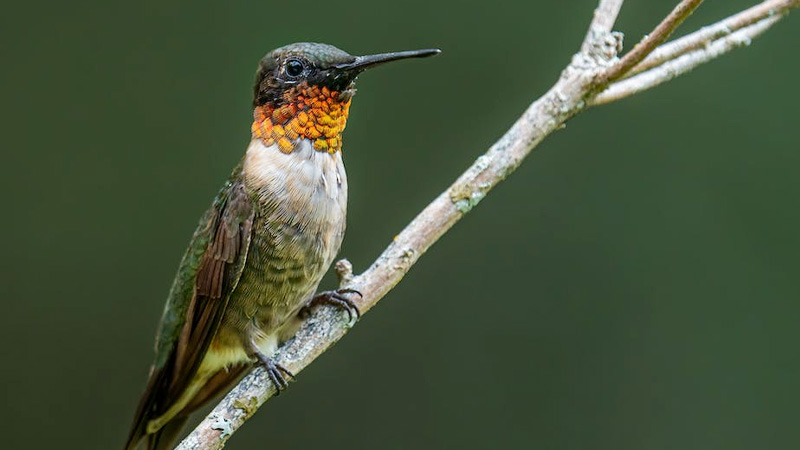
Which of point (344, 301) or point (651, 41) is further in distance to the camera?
point (344, 301)

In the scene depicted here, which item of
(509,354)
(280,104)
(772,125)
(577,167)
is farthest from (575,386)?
(280,104)

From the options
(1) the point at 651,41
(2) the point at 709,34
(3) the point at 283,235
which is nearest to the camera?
(1) the point at 651,41

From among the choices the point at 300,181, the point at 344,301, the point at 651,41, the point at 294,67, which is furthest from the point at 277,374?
the point at 651,41

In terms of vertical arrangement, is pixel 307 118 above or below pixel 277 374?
above

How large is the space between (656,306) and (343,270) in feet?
5.64

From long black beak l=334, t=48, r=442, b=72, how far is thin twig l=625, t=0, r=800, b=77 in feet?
1.43

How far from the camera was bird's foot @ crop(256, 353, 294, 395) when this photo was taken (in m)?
1.99

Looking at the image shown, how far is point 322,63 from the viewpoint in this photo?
214 cm

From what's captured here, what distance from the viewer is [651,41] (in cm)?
189

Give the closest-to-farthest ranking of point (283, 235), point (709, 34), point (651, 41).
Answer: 1. point (651, 41)
2. point (709, 34)
3. point (283, 235)

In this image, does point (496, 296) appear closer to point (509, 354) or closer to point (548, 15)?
point (509, 354)

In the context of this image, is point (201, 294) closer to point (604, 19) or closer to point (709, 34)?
point (604, 19)

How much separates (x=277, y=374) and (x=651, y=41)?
1.02 m

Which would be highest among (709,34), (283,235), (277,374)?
(283,235)
